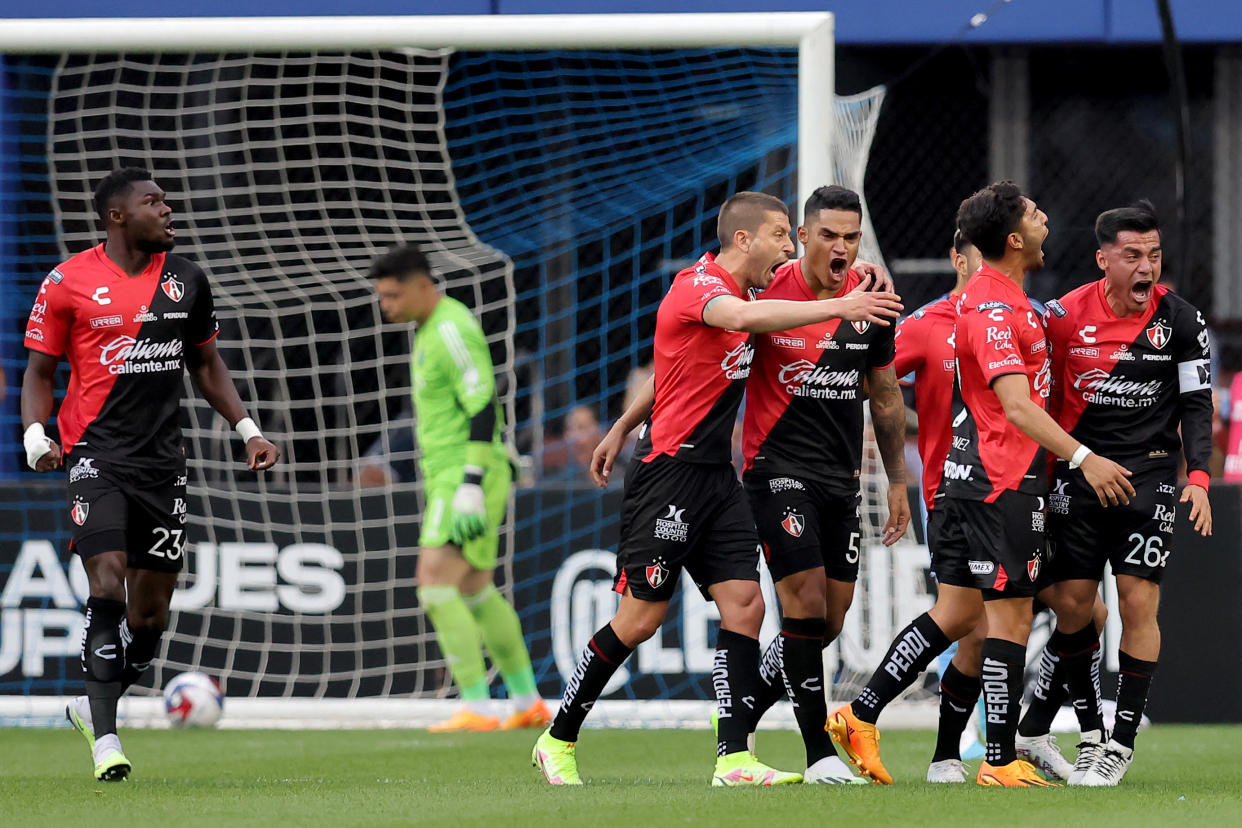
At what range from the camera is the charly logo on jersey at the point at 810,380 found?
6.26m


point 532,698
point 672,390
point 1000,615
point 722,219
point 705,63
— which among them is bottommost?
point 532,698

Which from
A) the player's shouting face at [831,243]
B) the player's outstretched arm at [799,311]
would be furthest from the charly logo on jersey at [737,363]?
the player's shouting face at [831,243]

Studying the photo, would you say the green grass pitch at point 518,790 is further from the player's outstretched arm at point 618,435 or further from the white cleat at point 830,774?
the player's outstretched arm at point 618,435

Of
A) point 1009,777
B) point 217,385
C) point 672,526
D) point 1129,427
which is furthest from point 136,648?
point 1129,427

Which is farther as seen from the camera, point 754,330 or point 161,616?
point 161,616

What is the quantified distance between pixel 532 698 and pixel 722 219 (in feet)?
12.7

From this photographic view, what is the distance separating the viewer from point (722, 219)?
6227 millimetres

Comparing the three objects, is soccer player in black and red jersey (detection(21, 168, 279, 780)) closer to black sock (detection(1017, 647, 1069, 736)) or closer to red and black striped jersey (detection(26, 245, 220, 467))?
red and black striped jersey (detection(26, 245, 220, 467))

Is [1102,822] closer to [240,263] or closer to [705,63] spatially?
[705,63]

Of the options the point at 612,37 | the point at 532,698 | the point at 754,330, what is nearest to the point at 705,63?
the point at 612,37

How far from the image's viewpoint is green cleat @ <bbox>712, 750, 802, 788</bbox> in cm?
601

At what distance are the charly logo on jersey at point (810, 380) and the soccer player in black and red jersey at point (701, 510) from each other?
0.56 ft

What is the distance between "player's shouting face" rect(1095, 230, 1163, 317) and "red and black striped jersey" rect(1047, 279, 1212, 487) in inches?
2.7

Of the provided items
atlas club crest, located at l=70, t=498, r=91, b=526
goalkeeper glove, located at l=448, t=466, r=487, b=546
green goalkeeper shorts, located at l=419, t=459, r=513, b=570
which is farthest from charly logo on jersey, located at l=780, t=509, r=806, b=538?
green goalkeeper shorts, located at l=419, t=459, r=513, b=570
